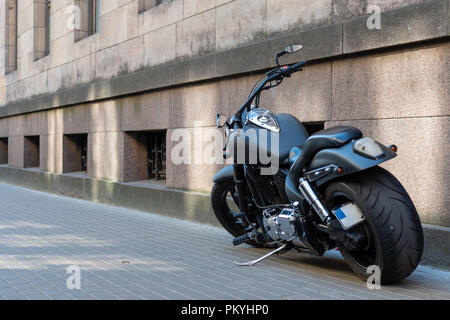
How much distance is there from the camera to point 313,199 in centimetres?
438

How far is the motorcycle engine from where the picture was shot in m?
4.65

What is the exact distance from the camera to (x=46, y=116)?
48.7 feet

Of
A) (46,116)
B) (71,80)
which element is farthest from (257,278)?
(46,116)

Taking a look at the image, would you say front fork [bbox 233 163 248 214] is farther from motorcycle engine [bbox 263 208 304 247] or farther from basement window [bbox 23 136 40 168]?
basement window [bbox 23 136 40 168]

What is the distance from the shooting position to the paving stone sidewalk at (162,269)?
164 inches

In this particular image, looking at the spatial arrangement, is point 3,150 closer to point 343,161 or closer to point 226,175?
point 226,175

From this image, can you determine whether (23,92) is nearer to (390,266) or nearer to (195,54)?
(195,54)

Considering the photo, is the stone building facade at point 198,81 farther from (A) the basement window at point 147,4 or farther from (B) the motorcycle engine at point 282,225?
(B) the motorcycle engine at point 282,225

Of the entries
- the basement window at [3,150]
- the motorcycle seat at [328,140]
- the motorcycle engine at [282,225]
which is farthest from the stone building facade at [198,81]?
the basement window at [3,150]

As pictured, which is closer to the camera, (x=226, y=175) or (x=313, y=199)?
(x=313, y=199)

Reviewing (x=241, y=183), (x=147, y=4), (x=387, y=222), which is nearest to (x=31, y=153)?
(x=147, y=4)

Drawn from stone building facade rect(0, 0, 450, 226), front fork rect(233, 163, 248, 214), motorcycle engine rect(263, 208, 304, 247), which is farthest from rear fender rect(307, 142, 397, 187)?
stone building facade rect(0, 0, 450, 226)

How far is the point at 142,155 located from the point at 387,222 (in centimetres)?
724

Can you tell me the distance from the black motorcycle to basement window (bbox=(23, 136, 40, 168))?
40.7ft
